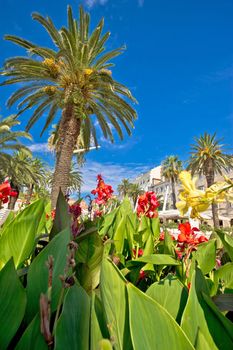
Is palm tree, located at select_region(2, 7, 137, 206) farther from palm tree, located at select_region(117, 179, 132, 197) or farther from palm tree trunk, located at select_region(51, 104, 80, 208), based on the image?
palm tree, located at select_region(117, 179, 132, 197)

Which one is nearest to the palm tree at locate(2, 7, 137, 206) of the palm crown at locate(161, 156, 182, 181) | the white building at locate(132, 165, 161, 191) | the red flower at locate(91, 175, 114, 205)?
the red flower at locate(91, 175, 114, 205)

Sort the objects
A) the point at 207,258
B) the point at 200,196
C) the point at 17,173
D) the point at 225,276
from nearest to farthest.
Result: the point at 200,196
the point at 225,276
the point at 207,258
the point at 17,173

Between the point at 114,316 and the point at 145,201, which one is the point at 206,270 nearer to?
the point at 114,316

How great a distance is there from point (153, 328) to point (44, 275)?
1.00ft

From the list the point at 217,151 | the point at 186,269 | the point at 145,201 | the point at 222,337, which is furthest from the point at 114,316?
the point at 217,151

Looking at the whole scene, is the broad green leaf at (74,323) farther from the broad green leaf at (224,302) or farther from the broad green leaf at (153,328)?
the broad green leaf at (224,302)

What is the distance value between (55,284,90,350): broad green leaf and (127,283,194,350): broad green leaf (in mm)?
92

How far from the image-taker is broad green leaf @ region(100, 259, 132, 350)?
0.53 m

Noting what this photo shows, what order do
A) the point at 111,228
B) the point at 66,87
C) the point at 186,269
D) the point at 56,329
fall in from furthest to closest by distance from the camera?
the point at 66,87
the point at 111,228
the point at 186,269
the point at 56,329

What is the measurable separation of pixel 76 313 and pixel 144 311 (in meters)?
0.13

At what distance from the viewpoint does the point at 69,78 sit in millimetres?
11125

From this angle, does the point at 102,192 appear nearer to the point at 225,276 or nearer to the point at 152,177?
the point at 225,276

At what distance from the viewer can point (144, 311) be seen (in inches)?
19.1

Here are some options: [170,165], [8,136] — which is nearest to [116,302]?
[8,136]
